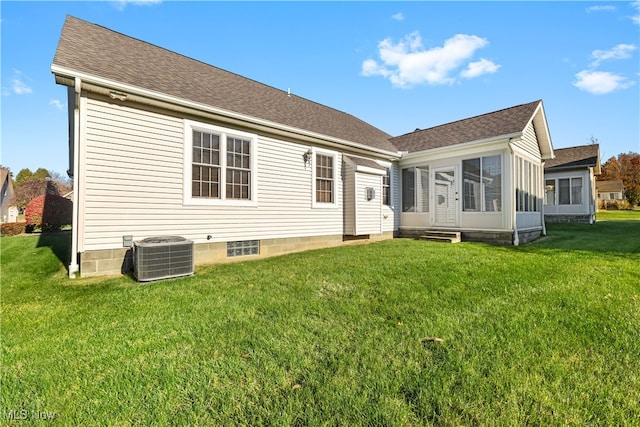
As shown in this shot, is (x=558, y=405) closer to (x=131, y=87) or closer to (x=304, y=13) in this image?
(x=131, y=87)

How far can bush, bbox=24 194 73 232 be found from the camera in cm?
1378

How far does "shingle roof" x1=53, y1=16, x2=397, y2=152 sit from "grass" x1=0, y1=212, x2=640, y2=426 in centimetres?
428

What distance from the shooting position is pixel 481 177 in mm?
9789

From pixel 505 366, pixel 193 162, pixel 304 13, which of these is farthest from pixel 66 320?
pixel 304 13

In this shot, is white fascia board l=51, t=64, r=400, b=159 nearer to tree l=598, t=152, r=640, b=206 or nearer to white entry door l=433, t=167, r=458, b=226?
white entry door l=433, t=167, r=458, b=226

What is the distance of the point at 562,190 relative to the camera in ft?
60.0

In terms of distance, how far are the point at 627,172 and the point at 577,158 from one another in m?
42.2

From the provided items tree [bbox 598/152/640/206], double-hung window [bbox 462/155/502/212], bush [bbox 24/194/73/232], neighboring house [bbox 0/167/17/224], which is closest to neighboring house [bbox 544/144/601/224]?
double-hung window [bbox 462/155/502/212]

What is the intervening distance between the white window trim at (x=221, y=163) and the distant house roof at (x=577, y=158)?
762 inches

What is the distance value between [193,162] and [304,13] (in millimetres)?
6609

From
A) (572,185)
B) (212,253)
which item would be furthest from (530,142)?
(212,253)

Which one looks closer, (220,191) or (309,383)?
(309,383)

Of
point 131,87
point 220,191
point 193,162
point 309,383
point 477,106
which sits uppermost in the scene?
point 477,106

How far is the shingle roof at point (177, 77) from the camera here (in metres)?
6.03
